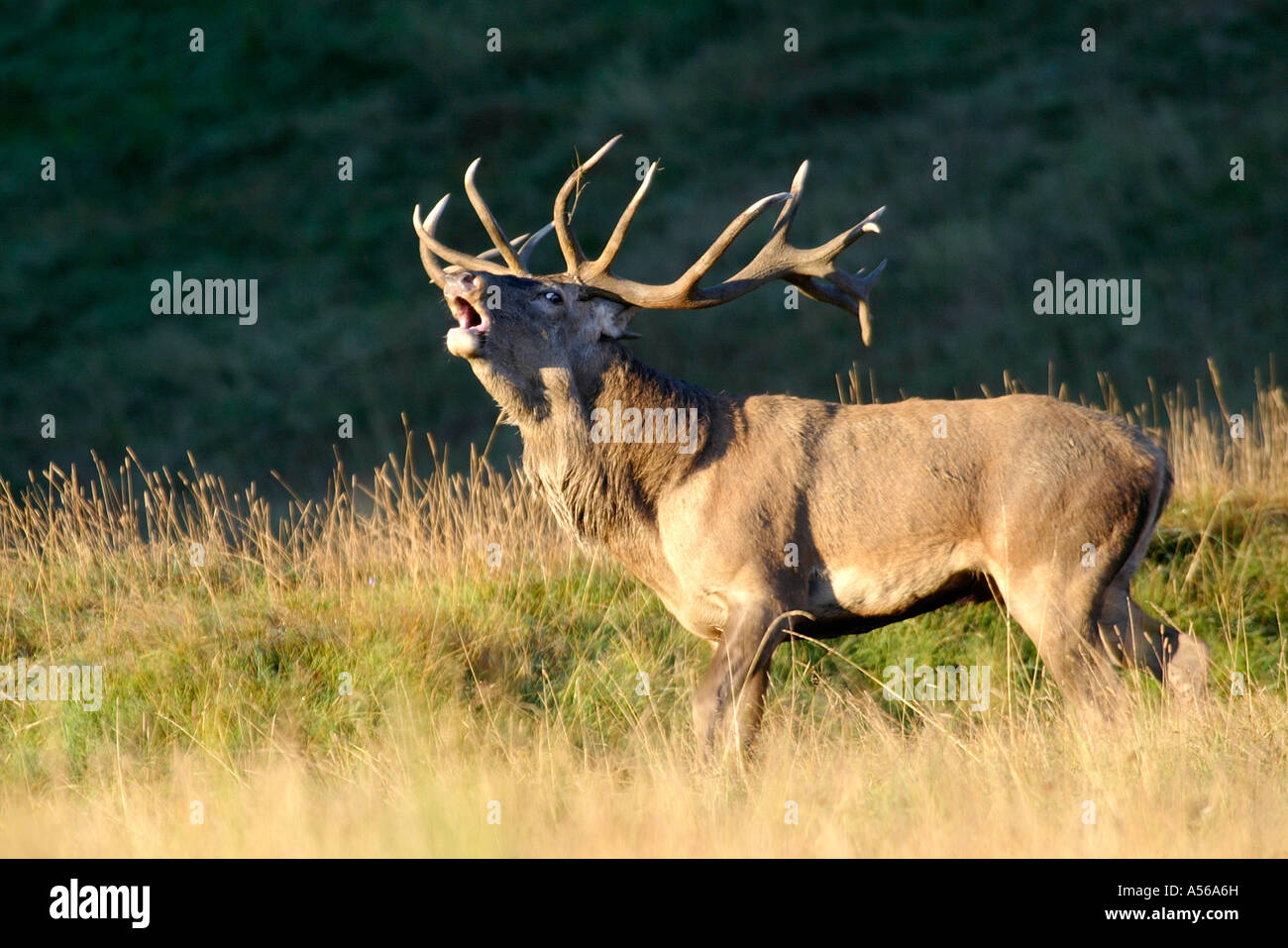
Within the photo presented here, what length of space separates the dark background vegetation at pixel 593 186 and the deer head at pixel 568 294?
1878 cm

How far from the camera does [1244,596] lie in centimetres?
1072

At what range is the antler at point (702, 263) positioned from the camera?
843cm

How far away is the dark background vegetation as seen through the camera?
29141 mm

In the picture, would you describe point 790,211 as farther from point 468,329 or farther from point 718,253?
point 468,329

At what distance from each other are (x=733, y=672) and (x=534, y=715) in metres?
1.74

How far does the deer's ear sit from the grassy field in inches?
73.2

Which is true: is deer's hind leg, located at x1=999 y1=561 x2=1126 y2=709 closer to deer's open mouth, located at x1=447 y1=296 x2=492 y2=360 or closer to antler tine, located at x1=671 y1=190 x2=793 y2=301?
antler tine, located at x1=671 y1=190 x2=793 y2=301

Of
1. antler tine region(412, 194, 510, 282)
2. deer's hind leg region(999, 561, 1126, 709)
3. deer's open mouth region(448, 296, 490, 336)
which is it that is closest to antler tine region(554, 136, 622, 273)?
antler tine region(412, 194, 510, 282)

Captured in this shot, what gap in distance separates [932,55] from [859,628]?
3102 cm

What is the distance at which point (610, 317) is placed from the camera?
→ 8.52 metres

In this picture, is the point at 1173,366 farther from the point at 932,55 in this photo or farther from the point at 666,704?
the point at 666,704

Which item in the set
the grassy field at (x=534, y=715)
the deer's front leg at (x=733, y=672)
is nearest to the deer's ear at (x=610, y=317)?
the deer's front leg at (x=733, y=672)

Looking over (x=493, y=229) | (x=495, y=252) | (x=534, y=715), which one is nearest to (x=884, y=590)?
(x=534, y=715)

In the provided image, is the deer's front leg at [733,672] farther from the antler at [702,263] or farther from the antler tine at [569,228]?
the antler tine at [569,228]
